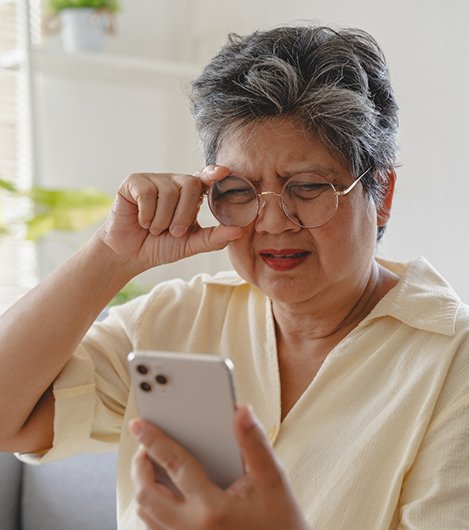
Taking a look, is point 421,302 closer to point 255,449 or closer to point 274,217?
point 274,217

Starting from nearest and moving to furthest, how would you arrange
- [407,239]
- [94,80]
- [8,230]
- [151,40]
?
1. [407,239]
2. [8,230]
3. [94,80]
4. [151,40]

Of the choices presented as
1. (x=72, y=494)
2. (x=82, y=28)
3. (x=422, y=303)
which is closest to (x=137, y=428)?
(x=422, y=303)

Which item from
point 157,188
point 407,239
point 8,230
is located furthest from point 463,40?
point 8,230

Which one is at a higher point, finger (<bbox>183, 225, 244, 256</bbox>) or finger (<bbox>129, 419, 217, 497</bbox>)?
finger (<bbox>183, 225, 244, 256</bbox>)

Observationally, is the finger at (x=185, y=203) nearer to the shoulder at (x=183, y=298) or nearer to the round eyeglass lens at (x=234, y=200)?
the round eyeglass lens at (x=234, y=200)

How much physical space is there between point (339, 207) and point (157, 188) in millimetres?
357

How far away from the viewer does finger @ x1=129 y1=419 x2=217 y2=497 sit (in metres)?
0.68

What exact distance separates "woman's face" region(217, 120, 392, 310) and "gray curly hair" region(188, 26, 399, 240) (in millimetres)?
30

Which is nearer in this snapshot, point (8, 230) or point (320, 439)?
point (320, 439)

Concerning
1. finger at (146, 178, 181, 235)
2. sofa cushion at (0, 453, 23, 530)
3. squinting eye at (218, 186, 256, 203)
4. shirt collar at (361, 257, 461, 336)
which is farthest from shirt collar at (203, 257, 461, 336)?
sofa cushion at (0, 453, 23, 530)

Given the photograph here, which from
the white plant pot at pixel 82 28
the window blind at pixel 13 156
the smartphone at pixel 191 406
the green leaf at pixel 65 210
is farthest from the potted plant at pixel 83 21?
the smartphone at pixel 191 406

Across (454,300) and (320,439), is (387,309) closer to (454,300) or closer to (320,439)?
(454,300)

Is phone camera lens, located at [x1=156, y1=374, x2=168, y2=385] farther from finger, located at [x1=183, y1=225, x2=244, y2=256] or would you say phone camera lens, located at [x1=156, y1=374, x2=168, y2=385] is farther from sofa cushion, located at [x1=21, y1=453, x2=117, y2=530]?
sofa cushion, located at [x1=21, y1=453, x2=117, y2=530]

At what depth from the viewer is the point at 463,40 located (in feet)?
6.07
